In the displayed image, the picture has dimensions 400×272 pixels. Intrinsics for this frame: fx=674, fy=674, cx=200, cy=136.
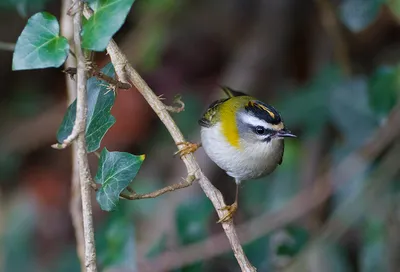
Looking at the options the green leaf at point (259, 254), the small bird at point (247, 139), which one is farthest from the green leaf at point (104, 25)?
the green leaf at point (259, 254)

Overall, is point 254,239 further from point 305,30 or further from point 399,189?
point 305,30

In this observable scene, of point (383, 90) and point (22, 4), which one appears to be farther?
point (383, 90)

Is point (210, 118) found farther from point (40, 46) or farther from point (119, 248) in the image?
point (40, 46)

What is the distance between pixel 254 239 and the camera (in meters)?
3.58

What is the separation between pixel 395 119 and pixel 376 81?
0.25 meters

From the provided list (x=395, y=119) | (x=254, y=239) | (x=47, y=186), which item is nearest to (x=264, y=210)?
(x=254, y=239)

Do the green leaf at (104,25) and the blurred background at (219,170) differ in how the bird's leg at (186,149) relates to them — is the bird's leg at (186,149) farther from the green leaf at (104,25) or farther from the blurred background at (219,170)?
the green leaf at (104,25)

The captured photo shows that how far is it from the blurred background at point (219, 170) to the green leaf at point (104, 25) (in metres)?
1.38

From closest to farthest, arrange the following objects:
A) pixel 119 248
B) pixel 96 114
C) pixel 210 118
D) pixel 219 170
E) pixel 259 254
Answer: pixel 96 114, pixel 119 248, pixel 210 118, pixel 259 254, pixel 219 170

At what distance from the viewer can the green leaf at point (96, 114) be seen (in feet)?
6.55

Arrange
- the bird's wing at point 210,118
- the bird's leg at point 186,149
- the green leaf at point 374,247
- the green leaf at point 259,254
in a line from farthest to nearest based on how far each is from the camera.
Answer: the green leaf at point 374,247 < the green leaf at point 259,254 < the bird's wing at point 210,118 < the bird's leg at point 186,149

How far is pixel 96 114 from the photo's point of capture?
2027 millimetres

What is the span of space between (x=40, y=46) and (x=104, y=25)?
18 centimetres

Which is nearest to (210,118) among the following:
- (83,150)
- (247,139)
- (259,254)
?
(247,139)
